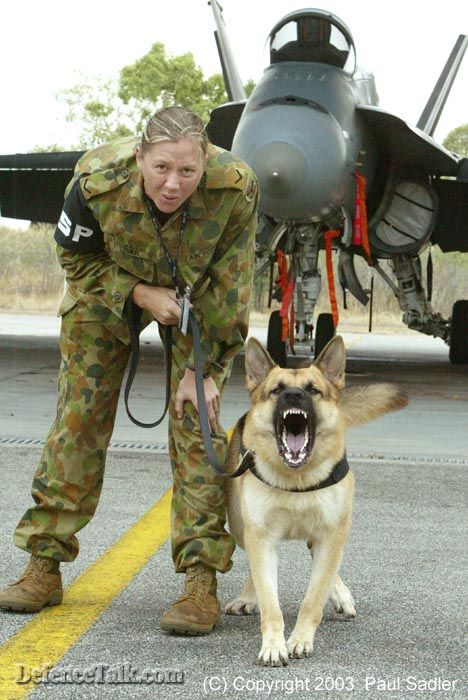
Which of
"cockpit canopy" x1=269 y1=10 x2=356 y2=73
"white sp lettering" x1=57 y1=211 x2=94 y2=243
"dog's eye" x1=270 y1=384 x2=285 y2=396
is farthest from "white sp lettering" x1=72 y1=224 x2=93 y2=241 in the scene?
"cockpit canopy" x1=269 y1=10 x2=356 y2=73

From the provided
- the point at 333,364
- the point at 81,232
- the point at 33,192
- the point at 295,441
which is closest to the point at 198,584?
the point at 295,441

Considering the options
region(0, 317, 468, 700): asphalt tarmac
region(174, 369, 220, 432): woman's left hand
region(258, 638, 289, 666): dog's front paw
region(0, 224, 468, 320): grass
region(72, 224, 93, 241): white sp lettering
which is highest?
region(72, 224, 93, 241): white sp lettering

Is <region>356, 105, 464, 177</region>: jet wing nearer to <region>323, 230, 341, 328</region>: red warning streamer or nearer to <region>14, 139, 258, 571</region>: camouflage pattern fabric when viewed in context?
<region>323, 230, 341, 328</region>: red warning streamer

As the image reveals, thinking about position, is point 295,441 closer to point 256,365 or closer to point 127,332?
point 256,365

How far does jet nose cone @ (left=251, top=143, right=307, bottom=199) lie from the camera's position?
10047 mm

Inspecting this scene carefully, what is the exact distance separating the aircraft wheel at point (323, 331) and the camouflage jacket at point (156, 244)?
913 centimetres

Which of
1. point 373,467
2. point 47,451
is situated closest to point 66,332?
point 47,451

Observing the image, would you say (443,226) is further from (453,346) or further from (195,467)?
(195,467)

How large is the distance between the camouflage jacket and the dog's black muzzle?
42cm

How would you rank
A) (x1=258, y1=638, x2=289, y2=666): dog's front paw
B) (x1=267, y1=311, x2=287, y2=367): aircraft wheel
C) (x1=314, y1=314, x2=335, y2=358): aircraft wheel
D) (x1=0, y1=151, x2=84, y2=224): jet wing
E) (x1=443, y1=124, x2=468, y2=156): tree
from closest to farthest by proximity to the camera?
1. (x1=258, y1=638, x2=289, y2=666): dog's front paw
2. (x1=267, y1=311, x2=287, y2=367): aircraft wheel
3. (x1=314, y1=314, x2=335, y2=358): aircraft wheel
4. (x1=0, y1=151, x2=84, y2=224): jet wing
5. (x1=443, y1=124, x2=468, y2=156): tree

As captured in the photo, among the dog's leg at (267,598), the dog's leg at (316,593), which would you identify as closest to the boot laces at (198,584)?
the dog's leg at (267,598)

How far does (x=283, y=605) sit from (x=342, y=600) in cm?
23

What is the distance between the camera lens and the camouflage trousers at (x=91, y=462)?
3.92 meters

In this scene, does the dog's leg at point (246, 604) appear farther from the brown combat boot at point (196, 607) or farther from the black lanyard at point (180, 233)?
the black lanyard at point (180, 233)
